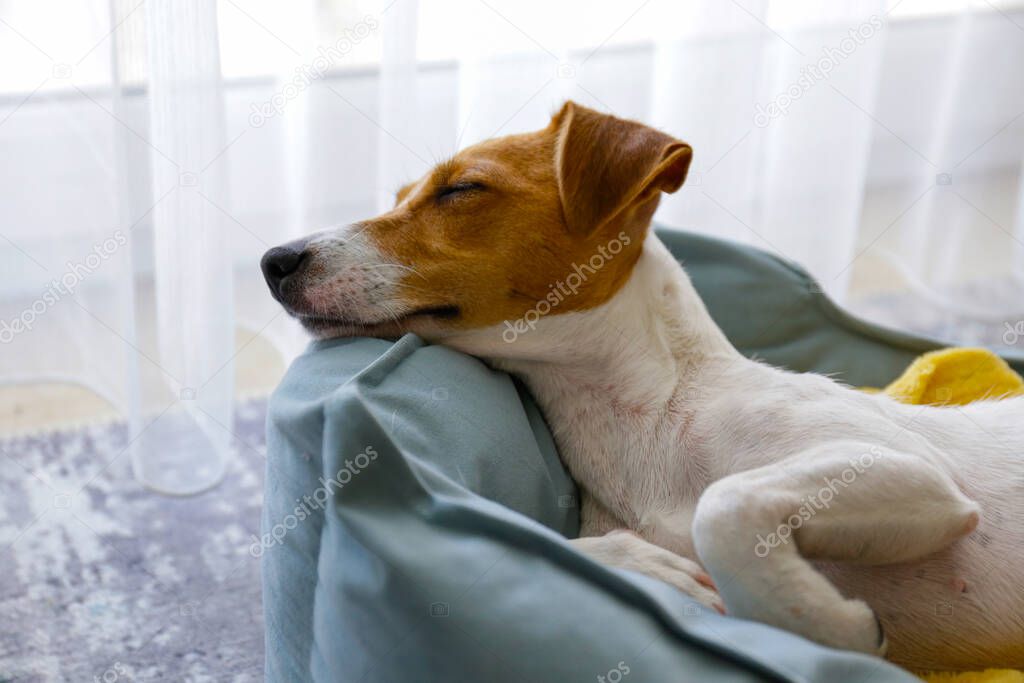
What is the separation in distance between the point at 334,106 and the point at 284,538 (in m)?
1.67

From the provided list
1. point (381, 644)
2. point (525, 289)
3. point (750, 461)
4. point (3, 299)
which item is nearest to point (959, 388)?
point (750, 461)

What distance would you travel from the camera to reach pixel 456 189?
1.69 meters

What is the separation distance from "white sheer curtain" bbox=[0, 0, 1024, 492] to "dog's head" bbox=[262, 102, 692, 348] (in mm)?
719

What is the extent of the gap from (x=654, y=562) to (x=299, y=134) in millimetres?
1722

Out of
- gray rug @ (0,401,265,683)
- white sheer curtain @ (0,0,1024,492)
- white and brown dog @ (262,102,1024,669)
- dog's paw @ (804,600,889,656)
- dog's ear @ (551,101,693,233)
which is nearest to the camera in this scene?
dog's paw @ (804,600,889,656)

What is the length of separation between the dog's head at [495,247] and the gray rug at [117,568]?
2.57 feet

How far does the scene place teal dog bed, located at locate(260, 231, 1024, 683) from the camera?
4.03 feet

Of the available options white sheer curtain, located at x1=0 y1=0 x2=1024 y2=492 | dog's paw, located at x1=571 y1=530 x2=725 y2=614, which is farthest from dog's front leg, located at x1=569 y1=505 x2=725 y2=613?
white sheer curtain, located at x1=0 y1=0 x2=1024 y2=492

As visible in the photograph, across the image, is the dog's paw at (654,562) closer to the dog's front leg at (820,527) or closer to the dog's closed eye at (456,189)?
the dog's front leg at (820,527)

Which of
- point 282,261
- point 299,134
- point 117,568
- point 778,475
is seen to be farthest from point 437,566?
point 299,134

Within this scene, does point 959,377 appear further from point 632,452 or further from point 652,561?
point 652,561

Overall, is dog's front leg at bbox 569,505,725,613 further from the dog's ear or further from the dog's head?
the dog's ear

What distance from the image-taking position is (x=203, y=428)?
2678 millimetres

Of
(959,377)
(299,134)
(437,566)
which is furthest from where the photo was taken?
(299,134)
